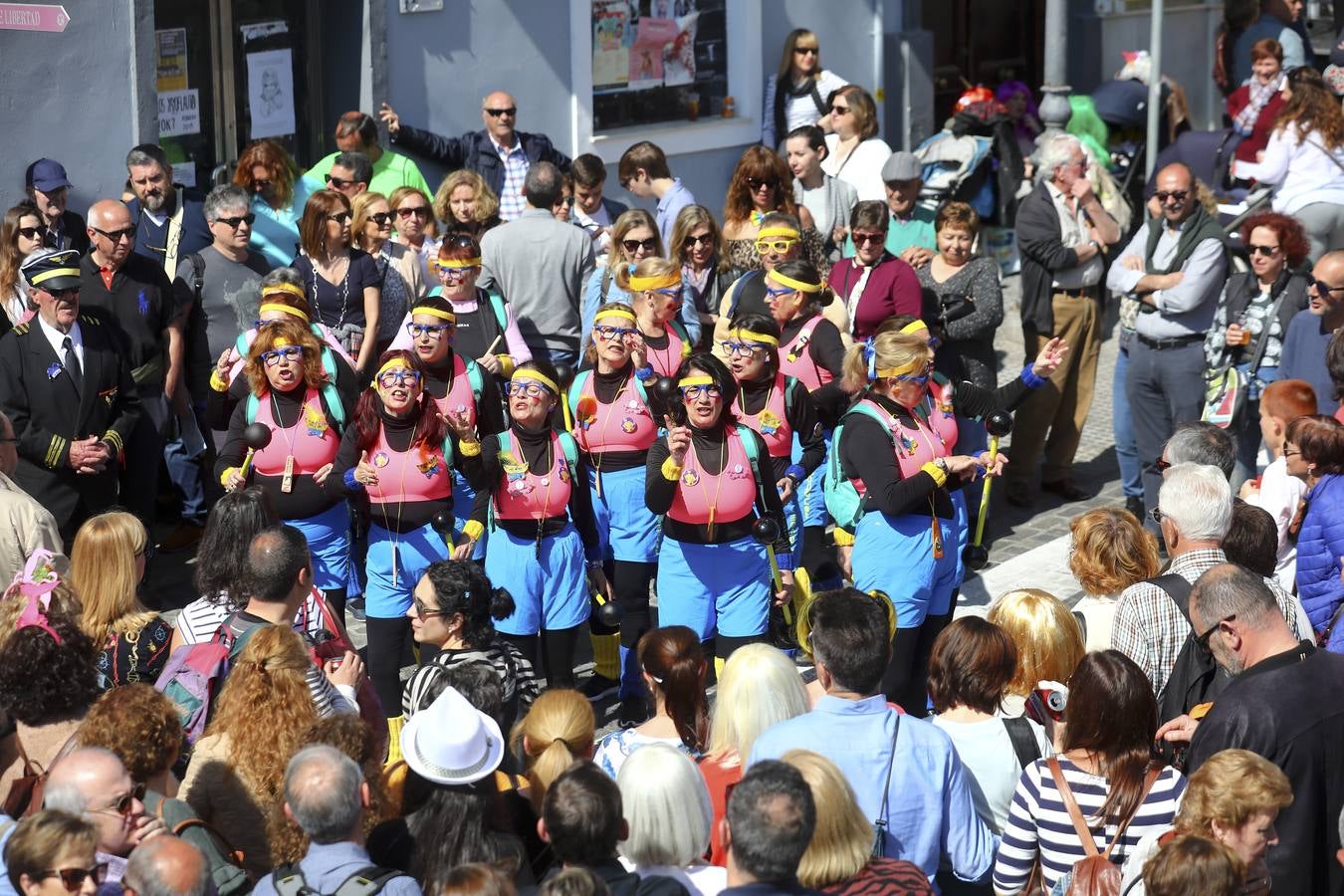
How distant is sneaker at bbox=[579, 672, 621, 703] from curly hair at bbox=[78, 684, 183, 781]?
3.37 meters

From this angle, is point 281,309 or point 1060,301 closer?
point 281,309

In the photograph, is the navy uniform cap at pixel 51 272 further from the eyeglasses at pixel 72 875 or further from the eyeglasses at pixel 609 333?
the eyeglasses at pixel 72 875

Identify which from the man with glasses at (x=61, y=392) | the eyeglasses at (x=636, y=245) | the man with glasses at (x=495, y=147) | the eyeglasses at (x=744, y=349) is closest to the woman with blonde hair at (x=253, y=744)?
the eyeglasses at (x=744, y=349)

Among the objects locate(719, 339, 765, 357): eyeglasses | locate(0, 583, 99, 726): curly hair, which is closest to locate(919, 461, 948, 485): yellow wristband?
locate(719, 339, 765, 357): eyeglasses

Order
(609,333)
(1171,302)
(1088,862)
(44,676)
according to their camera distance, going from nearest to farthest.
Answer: (1088,862), (44,676), (609,333), (1171,302)

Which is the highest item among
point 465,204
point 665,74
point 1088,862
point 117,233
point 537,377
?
point 665,74

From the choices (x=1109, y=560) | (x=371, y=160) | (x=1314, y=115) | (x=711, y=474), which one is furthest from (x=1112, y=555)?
(x=1314, y=115)

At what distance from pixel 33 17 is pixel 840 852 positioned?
25.4 ft

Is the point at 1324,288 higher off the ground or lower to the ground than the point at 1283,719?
higher

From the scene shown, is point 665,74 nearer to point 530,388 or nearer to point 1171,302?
point 1171,302

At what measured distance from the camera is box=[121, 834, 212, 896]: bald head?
375 centimetres

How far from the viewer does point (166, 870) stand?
3764mm

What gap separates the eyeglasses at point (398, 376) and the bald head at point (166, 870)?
10.9ft

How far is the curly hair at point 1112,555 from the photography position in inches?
237
